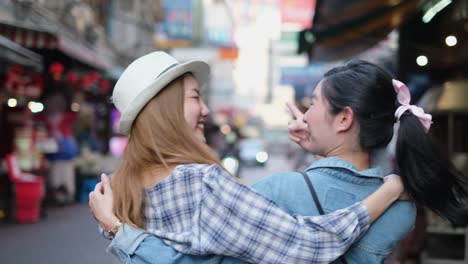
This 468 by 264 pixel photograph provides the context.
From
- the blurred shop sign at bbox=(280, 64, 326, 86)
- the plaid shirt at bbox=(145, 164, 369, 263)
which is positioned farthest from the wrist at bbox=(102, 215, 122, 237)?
the blurred shop sign at bbox=(280, 64, 326, 86)

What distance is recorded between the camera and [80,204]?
14430 mm

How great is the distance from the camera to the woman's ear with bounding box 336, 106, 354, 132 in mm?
1965

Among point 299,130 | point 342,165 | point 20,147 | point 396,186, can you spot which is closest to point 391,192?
point 396,186

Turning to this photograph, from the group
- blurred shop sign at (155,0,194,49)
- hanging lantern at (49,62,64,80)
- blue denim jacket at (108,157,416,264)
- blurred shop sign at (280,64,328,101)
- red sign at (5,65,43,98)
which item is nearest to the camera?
blue denim jacket at (108,157,416,264)

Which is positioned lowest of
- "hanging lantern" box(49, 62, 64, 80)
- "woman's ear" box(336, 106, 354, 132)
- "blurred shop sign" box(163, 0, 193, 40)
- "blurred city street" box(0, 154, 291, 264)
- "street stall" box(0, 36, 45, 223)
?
"blurred city street" box(0, 154, 291, 264)

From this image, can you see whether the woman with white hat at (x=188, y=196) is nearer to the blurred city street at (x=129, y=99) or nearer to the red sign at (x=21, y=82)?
the blurred city street at (x=129, y=99)

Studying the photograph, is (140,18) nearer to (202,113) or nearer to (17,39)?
(17,39)

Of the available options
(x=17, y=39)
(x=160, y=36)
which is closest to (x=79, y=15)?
(x=17, y=39)

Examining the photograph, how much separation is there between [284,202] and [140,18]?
94.0ft

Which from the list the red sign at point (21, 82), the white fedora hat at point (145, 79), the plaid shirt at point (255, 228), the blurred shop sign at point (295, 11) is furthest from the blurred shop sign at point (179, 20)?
the plaid shirt at point (255, 228)

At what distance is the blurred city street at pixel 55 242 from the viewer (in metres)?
8.27

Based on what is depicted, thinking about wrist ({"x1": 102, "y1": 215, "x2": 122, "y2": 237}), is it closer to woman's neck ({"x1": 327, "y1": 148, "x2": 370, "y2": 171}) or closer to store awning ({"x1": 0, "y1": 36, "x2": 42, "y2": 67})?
woman's neck ({"x1": 327, "y1": 148, "x2": 370, "y2": 171})

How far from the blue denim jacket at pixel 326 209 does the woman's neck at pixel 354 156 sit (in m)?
0.04

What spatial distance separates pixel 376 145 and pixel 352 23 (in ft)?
26.9
